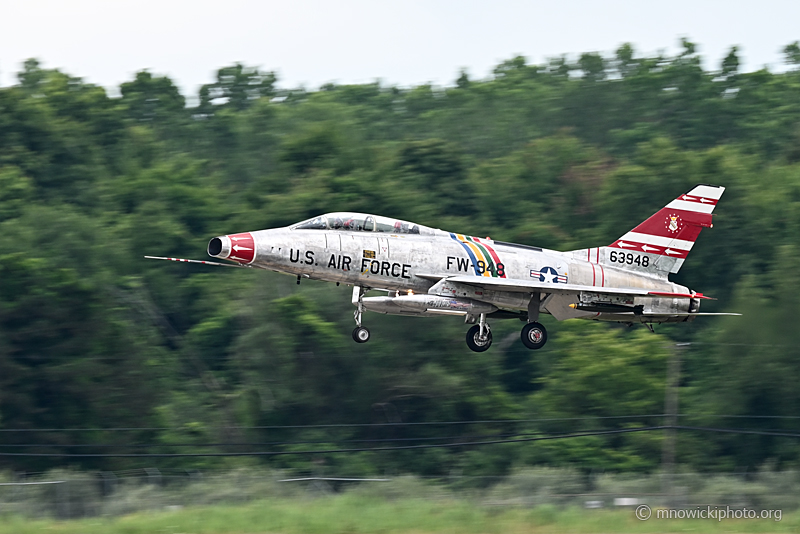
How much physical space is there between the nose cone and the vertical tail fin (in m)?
7.98

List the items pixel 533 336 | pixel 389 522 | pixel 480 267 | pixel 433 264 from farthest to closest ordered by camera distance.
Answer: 1. pixel 533 336
2. pixel 480 267
3. pixel 433 264
4. pixel 389 522

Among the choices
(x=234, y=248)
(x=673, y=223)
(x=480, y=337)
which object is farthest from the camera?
(x=673, y=223)

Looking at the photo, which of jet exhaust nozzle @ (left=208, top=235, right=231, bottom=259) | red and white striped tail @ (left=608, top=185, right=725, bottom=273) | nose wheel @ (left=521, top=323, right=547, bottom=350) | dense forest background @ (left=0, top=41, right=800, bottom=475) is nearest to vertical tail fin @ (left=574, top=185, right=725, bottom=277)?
red and white striped tail @ (left=608, top=185, right=725, bottom=273)

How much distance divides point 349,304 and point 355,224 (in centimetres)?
2308

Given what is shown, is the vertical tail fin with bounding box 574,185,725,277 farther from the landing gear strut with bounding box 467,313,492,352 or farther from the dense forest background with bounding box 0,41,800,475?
the dense forest background with bounding box 0,41,800,475

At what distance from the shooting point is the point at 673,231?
27.2 meters

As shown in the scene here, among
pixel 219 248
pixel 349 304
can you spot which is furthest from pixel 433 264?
pixel 349 304

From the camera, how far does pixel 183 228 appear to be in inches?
2418

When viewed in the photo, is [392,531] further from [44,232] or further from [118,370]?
[44,232]

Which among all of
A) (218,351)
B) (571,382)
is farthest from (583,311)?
(218,351)

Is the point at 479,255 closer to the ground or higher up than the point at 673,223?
closer to the ground

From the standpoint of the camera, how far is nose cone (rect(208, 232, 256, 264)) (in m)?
22.8

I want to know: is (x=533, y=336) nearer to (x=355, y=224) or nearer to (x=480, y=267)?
(x=480, y=267)

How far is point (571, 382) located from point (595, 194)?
18864mm
